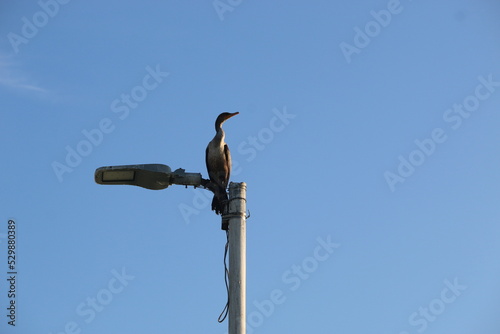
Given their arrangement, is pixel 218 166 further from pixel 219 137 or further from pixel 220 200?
pixel 219 137

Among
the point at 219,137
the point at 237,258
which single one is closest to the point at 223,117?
the point at 219,137

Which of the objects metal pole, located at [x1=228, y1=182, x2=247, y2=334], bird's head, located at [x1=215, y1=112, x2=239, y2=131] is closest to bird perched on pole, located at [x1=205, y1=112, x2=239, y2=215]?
bird's head, located at [x1=215, y1=112, x2=239, y2=131]

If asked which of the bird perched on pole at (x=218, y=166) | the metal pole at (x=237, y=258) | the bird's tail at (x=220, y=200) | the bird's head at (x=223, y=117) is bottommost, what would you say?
the metal pole at (x=237, y=258)

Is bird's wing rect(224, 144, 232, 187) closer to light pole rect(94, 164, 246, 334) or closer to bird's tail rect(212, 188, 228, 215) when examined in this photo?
bird's tail rect(212, 188, 228, 215)

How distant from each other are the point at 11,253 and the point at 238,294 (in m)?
6.51

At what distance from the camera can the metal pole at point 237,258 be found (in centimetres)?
554

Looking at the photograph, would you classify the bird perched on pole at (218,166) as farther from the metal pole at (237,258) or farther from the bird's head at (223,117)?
the metal pole at (237,258)

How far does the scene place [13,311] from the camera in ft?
34.4

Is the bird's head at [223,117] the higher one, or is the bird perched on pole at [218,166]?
the bird's head at [223,117]

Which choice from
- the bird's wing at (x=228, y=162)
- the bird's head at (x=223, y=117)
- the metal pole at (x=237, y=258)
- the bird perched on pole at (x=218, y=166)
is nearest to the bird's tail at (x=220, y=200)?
the bird perched on pole at (x=218, y=166)

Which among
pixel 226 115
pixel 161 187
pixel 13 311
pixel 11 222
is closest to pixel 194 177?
pixel 161 187

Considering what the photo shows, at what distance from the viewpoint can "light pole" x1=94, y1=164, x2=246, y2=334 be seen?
5613mm

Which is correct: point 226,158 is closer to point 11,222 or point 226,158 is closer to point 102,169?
point 102,169

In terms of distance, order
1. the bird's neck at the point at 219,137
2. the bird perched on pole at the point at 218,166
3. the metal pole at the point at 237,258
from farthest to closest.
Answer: the bird's neck at the point at 219,137 < the bird perched on pole at the point at 218,166 < the metal pole at the point at 237,258
